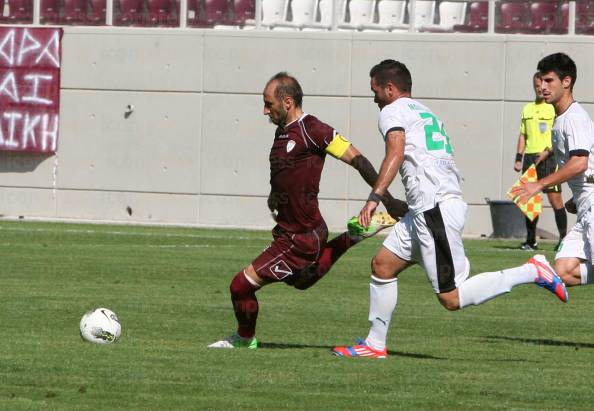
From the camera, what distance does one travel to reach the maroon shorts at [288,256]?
10391 mm

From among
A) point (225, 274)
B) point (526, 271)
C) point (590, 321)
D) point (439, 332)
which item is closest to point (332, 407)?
point (526, 271)

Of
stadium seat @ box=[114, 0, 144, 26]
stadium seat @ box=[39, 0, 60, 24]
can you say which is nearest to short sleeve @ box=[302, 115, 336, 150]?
stadium seat @ box=[114, 0, 144, 26]

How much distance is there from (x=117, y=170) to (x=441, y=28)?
613 cm

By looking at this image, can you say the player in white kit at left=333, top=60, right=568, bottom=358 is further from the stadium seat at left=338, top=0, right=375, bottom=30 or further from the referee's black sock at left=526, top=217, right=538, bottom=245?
the stadium seat at left=338, top=0, right=375, bottom=30

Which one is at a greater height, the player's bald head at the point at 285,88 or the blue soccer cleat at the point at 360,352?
the player's bald head at the point at 285,88

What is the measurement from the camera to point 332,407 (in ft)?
25.7

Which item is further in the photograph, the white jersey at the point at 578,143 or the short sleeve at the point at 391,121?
the white jersey at the point at 578,143

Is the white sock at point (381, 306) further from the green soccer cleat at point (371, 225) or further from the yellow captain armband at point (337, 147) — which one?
the yellow captain armband at point (337, 147)

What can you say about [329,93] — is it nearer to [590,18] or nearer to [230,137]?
[230,137]

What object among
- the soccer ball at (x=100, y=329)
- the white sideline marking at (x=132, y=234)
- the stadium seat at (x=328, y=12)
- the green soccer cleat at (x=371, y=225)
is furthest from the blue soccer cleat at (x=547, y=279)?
the stadium seat at (x=328, y=12)

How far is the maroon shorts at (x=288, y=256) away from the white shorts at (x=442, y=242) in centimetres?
89

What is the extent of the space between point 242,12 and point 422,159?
1745cm

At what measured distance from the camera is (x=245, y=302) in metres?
10.5

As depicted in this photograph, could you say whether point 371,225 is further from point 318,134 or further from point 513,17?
point 513,17
